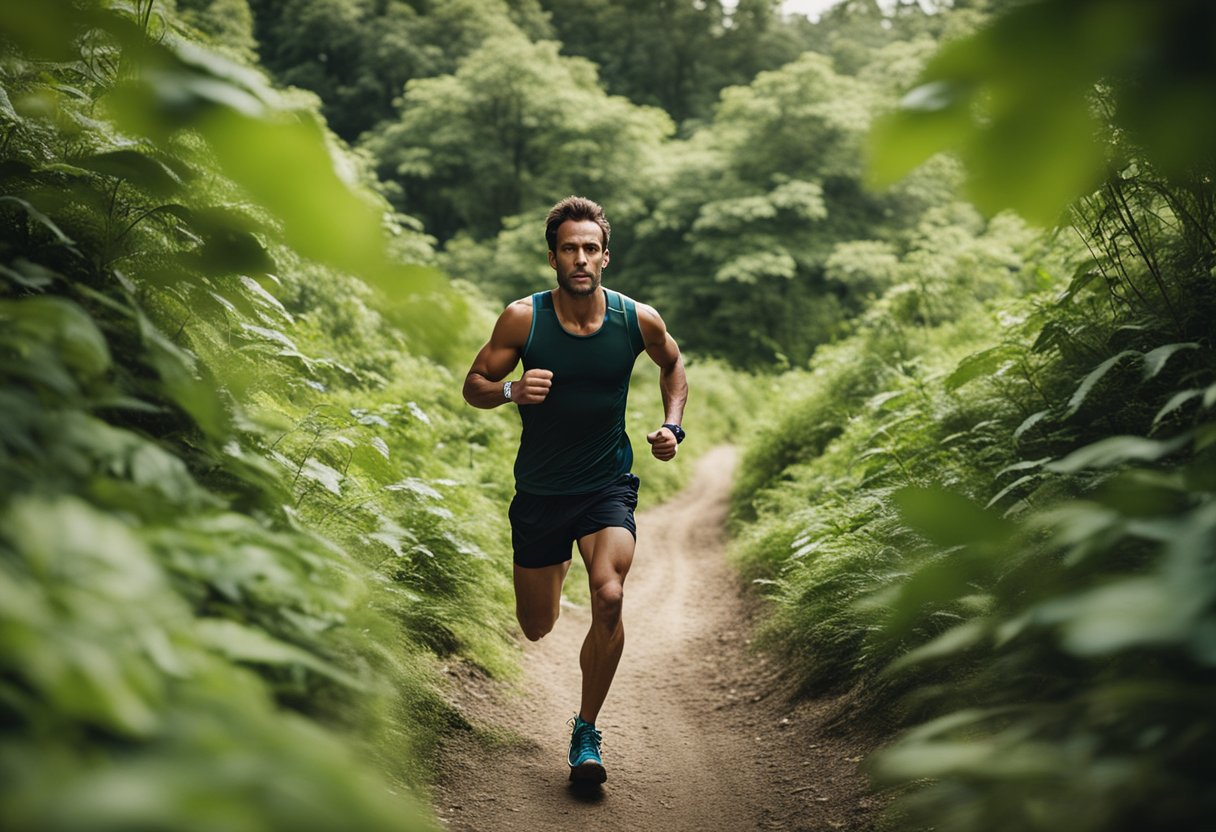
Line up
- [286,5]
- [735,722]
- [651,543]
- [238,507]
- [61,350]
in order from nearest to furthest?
[61,350], [238,507], [735,722], [651,543], [286,5]

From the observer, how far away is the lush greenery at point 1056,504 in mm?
834

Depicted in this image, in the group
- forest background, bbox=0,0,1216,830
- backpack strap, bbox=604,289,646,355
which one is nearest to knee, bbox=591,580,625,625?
forest background, bbox=0,0,1216,830

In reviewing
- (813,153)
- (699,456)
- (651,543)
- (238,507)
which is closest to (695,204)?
(813,153)

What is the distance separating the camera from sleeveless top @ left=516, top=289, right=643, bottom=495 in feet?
12.3

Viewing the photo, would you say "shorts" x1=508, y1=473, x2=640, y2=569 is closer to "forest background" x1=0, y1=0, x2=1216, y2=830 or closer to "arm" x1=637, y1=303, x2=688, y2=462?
"arm" x1=637, y1=303, x2=688, y2=462

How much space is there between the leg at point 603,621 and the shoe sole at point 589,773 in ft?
0.63

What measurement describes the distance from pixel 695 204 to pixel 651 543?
60.2 feet

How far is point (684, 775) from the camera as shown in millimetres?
3738

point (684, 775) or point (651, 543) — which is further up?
point (651, 543)

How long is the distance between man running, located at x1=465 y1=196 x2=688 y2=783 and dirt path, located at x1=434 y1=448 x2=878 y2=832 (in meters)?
0.48

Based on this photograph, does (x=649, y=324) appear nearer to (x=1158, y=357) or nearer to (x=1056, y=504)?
(x=1056, y=504)

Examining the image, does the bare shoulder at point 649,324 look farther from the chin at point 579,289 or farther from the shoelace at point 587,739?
the shoelace at point 587,739

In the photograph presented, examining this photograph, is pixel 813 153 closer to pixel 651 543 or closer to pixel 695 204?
pixel 695 204

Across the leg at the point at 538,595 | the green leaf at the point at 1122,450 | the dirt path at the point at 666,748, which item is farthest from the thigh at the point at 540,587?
the green leaf at the point at 1122,450
